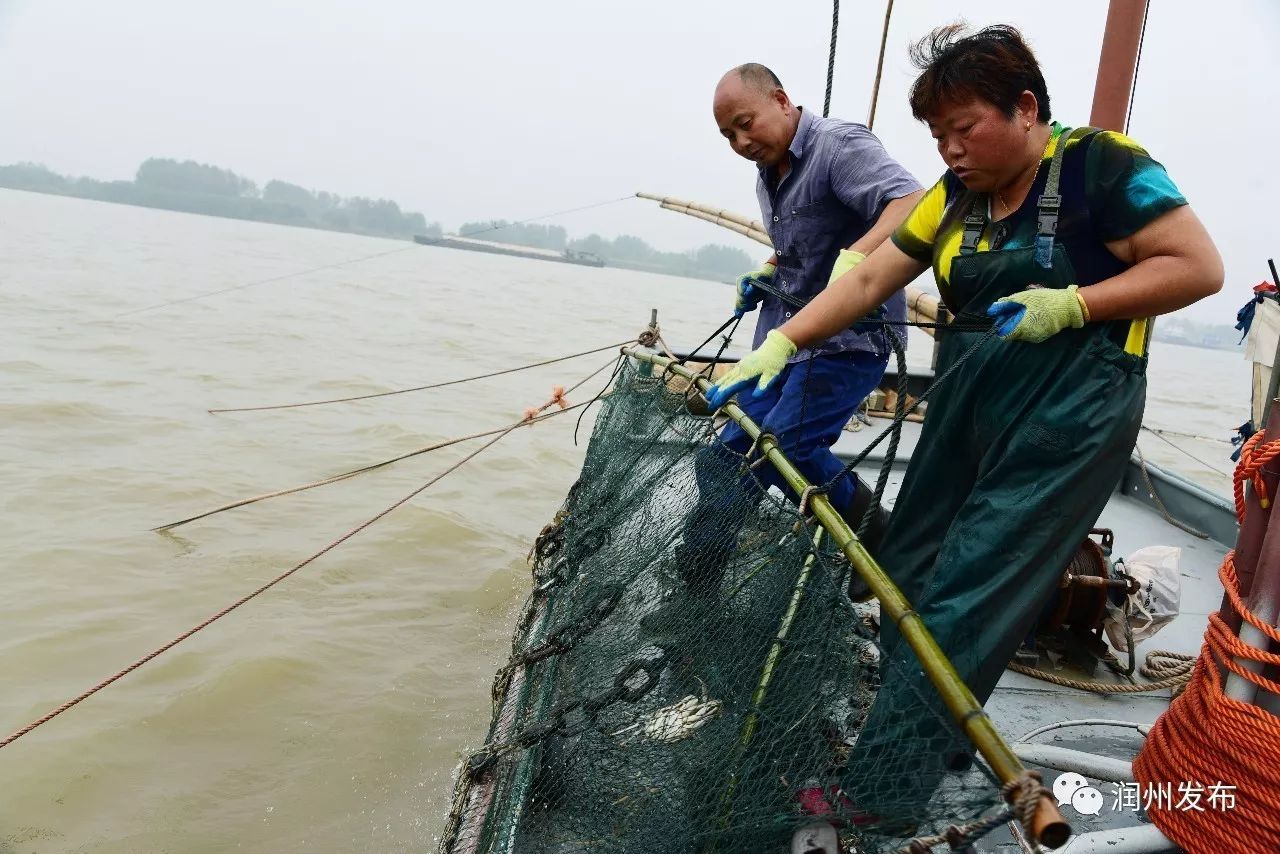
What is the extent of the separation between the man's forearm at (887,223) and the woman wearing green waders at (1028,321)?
86cm

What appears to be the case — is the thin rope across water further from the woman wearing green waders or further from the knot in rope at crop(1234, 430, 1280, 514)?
the knot in rope at crop(1234, 430, 1280, 514)

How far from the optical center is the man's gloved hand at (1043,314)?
6.39 feet

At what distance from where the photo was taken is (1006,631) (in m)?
2.04

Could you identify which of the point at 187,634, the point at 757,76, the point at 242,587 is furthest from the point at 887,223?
the point at 242,587

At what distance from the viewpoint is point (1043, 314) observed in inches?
76.7

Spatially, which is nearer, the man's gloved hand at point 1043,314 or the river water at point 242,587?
the man's gloved hand at point 1043,314

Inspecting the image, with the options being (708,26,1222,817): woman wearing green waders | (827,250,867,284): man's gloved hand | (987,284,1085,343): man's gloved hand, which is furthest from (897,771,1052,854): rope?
(827,250,867,284): man's gloved hand

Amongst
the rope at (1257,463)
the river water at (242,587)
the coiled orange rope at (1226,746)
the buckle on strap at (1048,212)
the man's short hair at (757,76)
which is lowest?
the river water at (242,587)

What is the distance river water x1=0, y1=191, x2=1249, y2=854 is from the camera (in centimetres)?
375

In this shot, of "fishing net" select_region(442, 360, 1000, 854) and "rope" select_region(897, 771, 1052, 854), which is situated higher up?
"rope" select_region(897, 771, 1052, 854)

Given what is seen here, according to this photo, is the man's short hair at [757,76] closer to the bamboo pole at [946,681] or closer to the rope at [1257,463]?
the bamboo pole at [946,681]

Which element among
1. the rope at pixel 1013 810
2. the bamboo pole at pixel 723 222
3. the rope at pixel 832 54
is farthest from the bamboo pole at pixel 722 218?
the rope at pixel 1013 810

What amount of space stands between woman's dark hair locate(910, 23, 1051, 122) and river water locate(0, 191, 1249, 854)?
10.7ft

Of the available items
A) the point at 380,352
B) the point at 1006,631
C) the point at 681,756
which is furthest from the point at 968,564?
the point at 380,352
